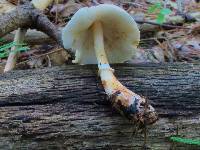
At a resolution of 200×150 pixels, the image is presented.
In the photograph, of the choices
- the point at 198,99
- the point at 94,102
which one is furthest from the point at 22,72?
the point at 198,99

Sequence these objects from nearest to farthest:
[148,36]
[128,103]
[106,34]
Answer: [128,103], [106,34], [148,36]

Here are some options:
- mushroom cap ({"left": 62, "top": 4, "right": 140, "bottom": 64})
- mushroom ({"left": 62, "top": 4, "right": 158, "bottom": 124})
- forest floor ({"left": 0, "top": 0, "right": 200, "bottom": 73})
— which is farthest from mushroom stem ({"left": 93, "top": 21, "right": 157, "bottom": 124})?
forest floor ({"left": 0, "top": 0, "right": 200, "bottom": 73})

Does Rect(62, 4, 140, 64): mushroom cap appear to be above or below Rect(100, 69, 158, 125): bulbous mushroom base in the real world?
above

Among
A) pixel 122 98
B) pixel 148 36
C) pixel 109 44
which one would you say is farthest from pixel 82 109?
pixel 148 36

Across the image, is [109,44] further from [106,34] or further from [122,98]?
[122,98]

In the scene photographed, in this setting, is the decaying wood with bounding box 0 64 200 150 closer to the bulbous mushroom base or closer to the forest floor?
the bulbous mushroom base

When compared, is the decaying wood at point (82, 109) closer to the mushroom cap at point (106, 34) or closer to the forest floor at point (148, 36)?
the mushroom cap at point (106, 34)

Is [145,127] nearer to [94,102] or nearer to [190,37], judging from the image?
[94,102]
